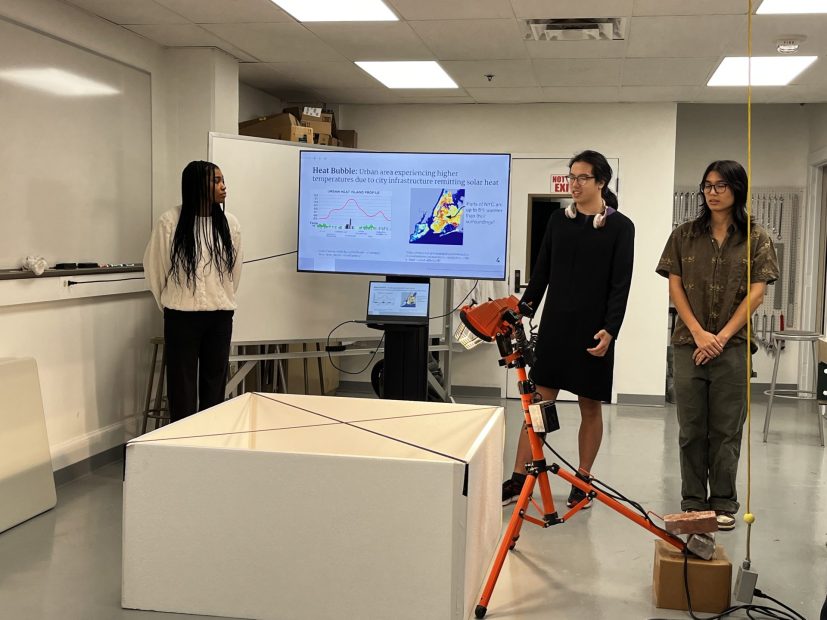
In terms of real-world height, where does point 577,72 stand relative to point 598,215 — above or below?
above

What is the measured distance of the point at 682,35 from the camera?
4633mm

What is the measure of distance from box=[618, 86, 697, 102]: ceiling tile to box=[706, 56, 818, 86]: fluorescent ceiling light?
10.7 inches

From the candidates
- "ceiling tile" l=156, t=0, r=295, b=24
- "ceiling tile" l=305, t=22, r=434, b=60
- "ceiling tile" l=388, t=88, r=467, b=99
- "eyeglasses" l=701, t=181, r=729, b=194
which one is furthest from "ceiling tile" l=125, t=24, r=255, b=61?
"eyeglasses" l=701, t=181, r=729, b=194

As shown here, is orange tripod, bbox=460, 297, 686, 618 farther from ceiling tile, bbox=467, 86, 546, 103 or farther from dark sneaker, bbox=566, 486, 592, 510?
ceiling tile, bbox=467, 86, 546, 103

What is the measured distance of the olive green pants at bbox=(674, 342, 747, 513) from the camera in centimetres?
352

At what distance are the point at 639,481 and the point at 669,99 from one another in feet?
11.2

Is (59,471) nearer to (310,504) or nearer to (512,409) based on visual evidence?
(310,504)

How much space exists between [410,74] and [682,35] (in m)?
1.95

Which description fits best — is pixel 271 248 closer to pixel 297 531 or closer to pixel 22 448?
pixel 22 448

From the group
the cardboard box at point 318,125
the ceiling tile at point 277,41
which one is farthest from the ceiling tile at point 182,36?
the cardboard box at point 318,125

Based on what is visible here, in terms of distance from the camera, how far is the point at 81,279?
431cm

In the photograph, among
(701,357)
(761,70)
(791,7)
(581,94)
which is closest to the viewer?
(701,357)

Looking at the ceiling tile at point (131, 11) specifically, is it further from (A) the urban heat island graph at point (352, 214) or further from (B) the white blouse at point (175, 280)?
(A) the urban heat island graph at point (352, 214)

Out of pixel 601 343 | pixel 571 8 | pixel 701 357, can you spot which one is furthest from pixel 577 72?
pixel 701 357
